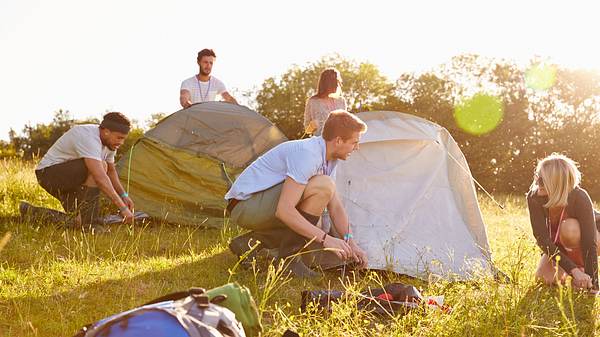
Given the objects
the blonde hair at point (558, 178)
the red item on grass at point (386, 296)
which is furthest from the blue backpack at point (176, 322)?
the blonde hair at point (558, 178)

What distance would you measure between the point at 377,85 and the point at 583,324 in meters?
18.2

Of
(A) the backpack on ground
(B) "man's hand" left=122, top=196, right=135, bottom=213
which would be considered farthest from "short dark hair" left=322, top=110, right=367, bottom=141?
(B) "man's hand" left=122, top=196, right=135, bottom=213

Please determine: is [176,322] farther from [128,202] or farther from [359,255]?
[128,202]

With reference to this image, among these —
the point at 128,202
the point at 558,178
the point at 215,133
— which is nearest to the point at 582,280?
the point at 558,178

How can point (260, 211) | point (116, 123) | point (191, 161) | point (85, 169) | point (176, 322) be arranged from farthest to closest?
point (191, 161) < point (85, 169) < point (116, 123) < point (260, 211) < point (176, 322)

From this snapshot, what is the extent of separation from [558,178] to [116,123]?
3217mm

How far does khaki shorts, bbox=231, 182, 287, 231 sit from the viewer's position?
13.2 feet

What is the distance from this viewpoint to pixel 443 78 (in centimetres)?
1625

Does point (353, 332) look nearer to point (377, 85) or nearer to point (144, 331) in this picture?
point (144, 331)

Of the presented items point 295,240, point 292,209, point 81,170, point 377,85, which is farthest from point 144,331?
point 377,85

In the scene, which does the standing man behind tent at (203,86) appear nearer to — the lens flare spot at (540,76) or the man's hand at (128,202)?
the man's hand at (128,202)

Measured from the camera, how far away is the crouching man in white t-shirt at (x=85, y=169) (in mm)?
5066

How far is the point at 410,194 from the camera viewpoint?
481cm

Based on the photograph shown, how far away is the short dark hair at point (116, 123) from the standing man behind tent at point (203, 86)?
1387mm
